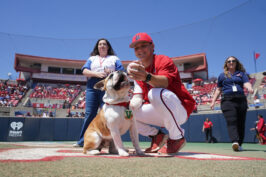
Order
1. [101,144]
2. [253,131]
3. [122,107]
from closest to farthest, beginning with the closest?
[122,107]
[101,144]
[253,131]

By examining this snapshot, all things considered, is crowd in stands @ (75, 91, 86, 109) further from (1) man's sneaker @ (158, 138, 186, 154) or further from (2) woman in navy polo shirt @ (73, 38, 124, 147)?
(1) man's sneaker @ (158, 138, 186, 154)

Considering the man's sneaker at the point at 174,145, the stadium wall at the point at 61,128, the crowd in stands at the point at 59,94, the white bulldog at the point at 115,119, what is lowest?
the stadium wall at the point at 61,128

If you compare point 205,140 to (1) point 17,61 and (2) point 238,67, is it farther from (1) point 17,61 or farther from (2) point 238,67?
(1) point 17,61

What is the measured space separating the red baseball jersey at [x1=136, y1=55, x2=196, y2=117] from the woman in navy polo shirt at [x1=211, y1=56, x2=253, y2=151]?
1.32 meters

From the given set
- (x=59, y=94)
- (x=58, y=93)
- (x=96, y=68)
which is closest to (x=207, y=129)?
(x=96, y=68)

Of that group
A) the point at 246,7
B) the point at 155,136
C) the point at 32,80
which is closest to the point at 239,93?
the point at 155,136

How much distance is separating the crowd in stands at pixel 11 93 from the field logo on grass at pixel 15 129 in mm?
11082

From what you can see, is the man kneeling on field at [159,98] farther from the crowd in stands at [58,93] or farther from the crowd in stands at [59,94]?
the crowd in stands at [58,93]

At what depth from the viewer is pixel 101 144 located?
2430 mm

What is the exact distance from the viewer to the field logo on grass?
1039 cm

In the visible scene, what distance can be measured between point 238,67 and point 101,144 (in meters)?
3.11

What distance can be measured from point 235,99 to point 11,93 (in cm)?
2738

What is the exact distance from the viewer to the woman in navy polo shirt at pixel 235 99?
10.9 feet

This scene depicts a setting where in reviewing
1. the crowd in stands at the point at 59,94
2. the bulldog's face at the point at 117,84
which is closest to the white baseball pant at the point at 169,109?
the bulldog's face at the point at 117,84
